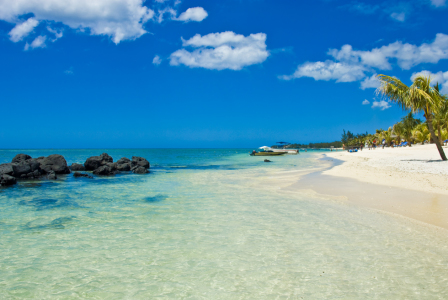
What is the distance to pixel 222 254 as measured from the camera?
17.5ft

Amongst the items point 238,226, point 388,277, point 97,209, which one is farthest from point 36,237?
point 388,277

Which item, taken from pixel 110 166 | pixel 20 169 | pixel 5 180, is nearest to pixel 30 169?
pixel 20 169

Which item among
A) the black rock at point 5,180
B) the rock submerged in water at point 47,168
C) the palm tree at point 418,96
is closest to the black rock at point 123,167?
the rock submerged in water at point 47,168

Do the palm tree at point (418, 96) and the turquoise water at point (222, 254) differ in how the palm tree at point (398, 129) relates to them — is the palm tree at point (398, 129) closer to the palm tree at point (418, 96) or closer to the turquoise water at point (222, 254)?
the palm tree at point (418, 96)

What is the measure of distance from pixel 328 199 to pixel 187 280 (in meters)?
7.92

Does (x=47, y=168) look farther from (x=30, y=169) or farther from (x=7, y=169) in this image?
(x=7, y=169)

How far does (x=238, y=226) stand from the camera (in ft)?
→ 23.7

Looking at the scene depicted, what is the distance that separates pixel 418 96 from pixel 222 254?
23811mm

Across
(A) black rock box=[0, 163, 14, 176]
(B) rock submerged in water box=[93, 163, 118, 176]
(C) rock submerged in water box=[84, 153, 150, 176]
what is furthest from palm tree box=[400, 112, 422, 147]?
(A) black rock box=[0, 163, 14, 176]

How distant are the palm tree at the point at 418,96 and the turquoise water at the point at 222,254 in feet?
59.7

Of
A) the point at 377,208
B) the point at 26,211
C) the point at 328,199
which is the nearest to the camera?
the point at 377,208

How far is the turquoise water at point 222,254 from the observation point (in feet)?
13.0

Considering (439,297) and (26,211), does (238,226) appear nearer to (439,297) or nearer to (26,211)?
(439,297)

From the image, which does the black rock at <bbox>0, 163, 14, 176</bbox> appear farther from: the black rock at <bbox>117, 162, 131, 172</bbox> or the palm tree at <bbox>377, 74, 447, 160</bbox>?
the palm tree at <bbox>377, 74, 447, 160</bbox>
